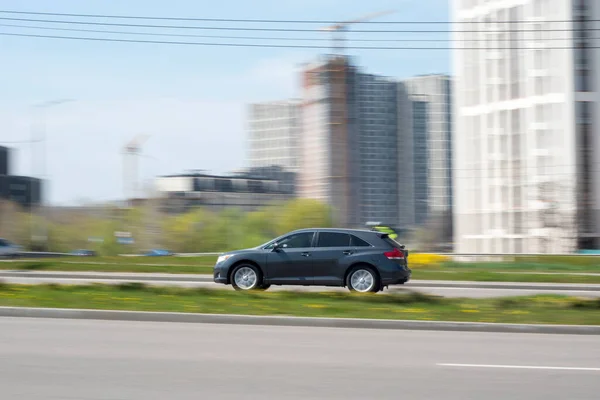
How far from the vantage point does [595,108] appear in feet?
211

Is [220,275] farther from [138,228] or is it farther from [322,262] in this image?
[138,228]

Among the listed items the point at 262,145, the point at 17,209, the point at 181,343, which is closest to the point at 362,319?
the point at 181,343

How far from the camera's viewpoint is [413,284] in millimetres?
25375

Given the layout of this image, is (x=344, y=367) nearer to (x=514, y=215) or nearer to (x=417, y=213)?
(x=514, y=215)

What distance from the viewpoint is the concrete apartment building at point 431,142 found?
14812cm

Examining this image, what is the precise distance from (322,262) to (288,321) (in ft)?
22.3

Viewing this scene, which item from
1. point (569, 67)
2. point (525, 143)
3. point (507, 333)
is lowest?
point (507, 333)

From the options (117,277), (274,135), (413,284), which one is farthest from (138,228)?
(274,135)

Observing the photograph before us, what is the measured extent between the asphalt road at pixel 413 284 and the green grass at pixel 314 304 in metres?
5.08

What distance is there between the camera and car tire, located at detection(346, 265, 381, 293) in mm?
19984

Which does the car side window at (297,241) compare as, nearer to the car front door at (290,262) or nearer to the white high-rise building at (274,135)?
the car front door at (290,262)

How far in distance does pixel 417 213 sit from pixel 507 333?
13669 cm

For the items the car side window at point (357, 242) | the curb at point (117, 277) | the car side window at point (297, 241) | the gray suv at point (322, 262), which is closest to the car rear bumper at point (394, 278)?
the gray suv at point (322, 262)

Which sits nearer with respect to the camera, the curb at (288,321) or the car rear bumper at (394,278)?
the curb at (288,321)
